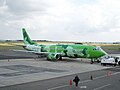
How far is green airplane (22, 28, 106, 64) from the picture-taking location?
55781mm

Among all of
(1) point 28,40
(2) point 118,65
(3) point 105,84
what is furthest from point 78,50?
(3) point 105,84

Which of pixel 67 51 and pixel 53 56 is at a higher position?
pixel 67 51

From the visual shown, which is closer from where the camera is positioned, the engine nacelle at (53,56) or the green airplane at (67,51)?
the green airplane at (67,51)

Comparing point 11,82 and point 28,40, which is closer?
point 11,82

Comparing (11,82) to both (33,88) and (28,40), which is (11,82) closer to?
(33,88)

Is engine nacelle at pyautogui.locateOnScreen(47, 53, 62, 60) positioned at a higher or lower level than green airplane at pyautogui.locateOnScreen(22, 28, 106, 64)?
lower

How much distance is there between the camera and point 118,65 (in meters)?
53.0

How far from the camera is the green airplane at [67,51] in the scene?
5578cm

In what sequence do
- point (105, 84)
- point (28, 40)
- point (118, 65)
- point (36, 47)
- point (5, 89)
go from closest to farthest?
point (5, 89) < point (105, 84) < point (118, 65) < point (36, 47) < point (28, 40)

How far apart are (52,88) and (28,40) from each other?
48495 millimetres

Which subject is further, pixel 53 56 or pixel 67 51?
pixel 67 51

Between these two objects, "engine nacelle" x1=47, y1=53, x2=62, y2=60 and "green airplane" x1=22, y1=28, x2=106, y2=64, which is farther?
"engine nacelle" x1=47, y1=53, x2=62, y2=60

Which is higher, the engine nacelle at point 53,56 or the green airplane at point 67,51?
the green airplane at point 67,51

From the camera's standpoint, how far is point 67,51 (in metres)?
60.5
